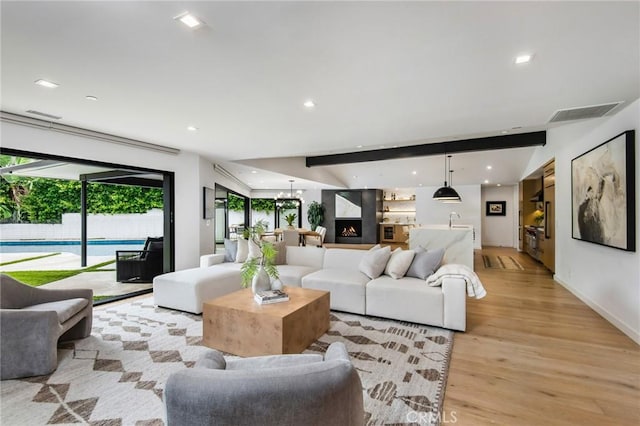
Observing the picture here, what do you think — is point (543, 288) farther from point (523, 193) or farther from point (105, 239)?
point (105, 239)

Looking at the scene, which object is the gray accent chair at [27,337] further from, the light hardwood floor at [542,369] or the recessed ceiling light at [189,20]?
the light hardwood floor at [542,369]

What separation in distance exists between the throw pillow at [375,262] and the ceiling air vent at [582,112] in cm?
257

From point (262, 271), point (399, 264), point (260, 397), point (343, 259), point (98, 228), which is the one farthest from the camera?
point (98, 228)

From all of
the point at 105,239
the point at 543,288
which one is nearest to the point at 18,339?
the point at 543,288

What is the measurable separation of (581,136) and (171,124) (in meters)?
5.66

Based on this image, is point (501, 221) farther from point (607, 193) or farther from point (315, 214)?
point (607, 193)

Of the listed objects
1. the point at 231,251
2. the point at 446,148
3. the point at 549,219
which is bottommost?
the point at 231,251

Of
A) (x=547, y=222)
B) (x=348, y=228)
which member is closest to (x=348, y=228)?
(x=348, y=228)

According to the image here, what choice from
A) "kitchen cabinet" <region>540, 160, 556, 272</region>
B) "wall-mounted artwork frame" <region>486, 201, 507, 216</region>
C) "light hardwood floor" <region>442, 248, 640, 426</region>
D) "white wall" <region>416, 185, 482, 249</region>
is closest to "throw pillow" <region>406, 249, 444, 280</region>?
"light hardwood floor" <region>442, 248, 640, 426</region>

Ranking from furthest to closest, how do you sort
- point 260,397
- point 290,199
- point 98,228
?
point 290,199 < point 98,228 < point 260,397

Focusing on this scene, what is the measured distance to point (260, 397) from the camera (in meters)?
0.89

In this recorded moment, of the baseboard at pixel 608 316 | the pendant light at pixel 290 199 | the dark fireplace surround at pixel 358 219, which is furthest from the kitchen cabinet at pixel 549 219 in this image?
the pendant light at pixel 290 199

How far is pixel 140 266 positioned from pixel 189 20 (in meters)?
5.07

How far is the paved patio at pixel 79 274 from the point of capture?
5.19 metres
